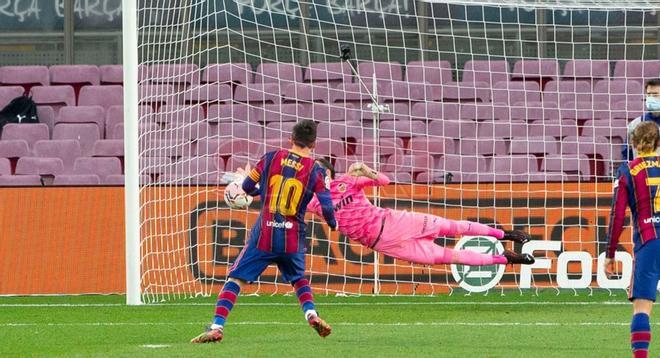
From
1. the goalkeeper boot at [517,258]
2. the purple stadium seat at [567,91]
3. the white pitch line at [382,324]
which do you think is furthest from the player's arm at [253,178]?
the purple stadium seat at [567,91]

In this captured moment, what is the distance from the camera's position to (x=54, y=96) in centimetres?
1936

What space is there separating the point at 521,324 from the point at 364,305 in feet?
8.18

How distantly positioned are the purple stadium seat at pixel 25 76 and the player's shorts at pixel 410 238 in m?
8.08

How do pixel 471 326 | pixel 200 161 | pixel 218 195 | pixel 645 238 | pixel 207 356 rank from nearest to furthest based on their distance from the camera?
pixel 645 238, pixel 207 356, pixel 471 326, pixel 218 195, pixel 200 161

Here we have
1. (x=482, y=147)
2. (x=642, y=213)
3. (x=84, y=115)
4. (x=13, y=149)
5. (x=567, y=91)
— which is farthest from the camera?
(x=84, y=115)

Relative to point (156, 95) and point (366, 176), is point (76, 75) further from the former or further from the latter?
point (366, 176)

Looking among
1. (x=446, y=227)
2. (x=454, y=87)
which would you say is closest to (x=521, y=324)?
(x=446, y=227)

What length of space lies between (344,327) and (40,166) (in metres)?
7.66

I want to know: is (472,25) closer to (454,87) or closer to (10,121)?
(454,87)

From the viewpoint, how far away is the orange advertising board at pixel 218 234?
15.0 metres

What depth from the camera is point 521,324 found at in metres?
11.5

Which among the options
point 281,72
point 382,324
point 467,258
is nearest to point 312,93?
point 281,72

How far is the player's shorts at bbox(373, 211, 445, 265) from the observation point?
43.6 ft

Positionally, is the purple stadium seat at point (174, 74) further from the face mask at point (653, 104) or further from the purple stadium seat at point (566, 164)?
the face mask at point (653, 104)
